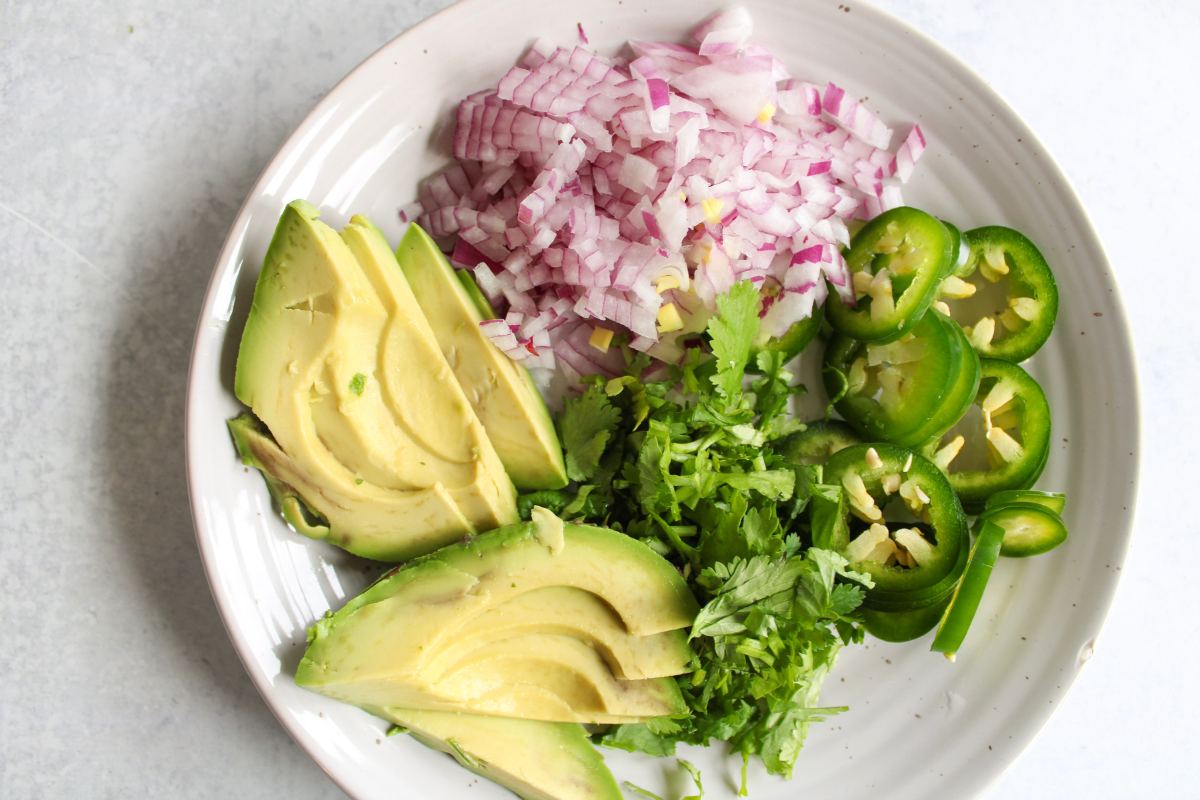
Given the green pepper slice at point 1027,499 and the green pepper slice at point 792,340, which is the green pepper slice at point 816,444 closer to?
the green pepper slice at point 792,340

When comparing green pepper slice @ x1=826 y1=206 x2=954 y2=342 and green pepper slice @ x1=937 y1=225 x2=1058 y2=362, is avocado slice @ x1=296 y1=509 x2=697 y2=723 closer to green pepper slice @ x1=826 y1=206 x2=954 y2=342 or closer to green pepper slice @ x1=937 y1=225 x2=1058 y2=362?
green pepper slice @ x1=826 y1=206 x2=954 y2=342

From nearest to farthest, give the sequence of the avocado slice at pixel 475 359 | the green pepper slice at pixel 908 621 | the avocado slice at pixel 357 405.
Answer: the avocado slice at pixel 357 405 < the avocado slice at pixel 475 359 < the green pepper slice at pixel 908 621

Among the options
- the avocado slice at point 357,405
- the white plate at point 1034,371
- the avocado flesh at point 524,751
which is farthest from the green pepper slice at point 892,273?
the avocado flesh at point 524,751

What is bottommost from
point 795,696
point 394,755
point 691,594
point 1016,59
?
point 394,755

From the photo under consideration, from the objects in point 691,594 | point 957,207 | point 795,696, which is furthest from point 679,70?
point 795,696

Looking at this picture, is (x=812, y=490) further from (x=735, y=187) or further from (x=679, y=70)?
(x=679, y=70)

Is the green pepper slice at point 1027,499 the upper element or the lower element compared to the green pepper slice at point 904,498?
upper

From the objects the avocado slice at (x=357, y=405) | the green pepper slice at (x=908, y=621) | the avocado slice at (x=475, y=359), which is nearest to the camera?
the avocado slice at (x=357, y=405)
